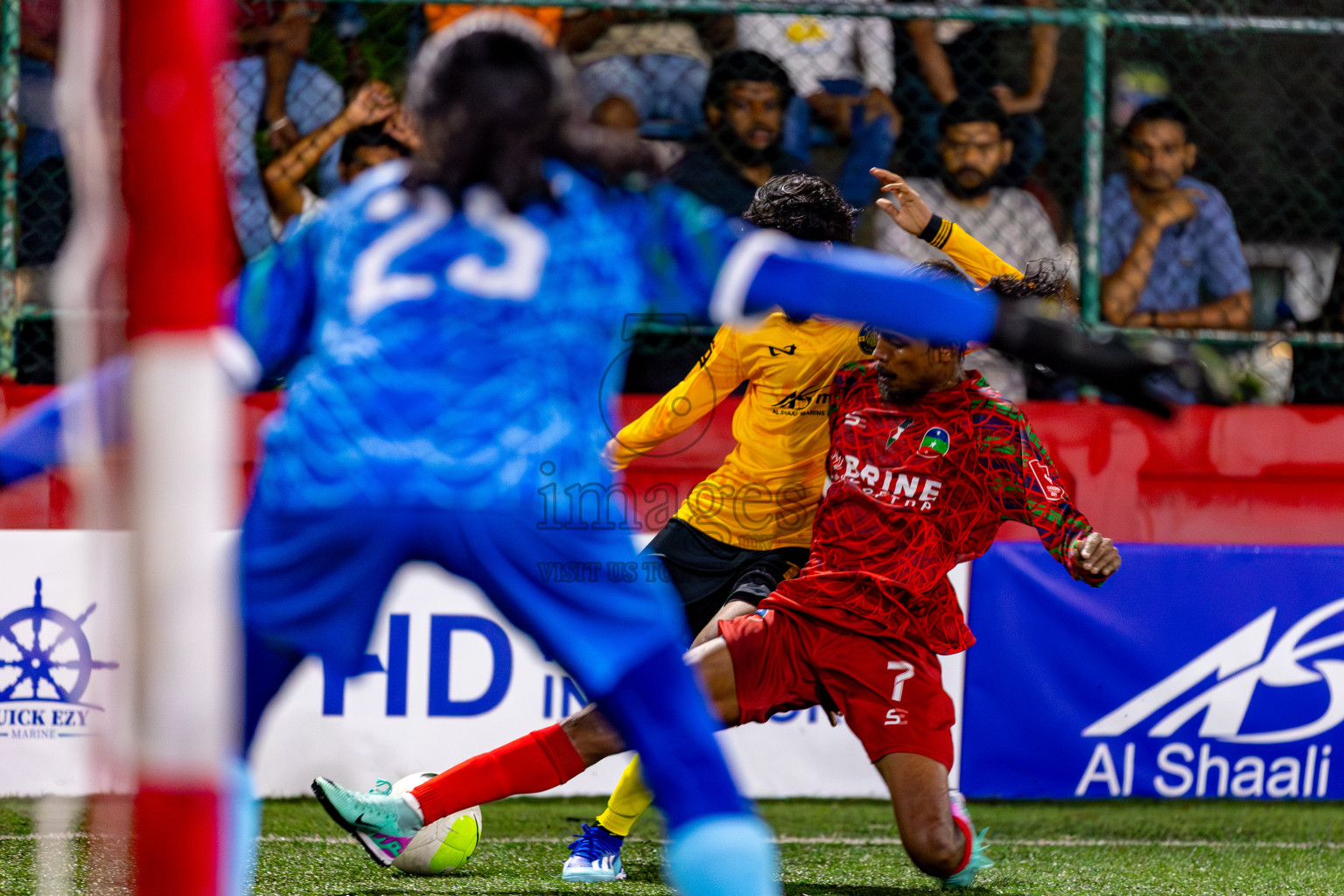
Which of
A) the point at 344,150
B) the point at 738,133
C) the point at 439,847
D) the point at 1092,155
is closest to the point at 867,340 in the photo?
the point at 439,847

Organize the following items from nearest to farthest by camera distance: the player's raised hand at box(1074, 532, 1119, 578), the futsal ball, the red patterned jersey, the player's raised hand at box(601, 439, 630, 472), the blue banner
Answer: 1. the player's raised hand at box(1074, 532, 1119, 578)
2. the red patterned jersey
3. the futsal ball
4. the player's raised hand at box(601, 439, 630, 472)
5. the blue banner

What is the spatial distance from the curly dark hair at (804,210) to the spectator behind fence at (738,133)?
1591 mm

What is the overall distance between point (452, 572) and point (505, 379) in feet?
0.87

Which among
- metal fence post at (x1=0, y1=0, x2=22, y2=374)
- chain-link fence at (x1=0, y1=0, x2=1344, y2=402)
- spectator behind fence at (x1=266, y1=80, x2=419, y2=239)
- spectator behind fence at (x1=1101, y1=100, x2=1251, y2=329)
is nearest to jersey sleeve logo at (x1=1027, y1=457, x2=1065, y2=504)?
chain-link fence at (x1=0, y1=0, x2=1344, y2=402)

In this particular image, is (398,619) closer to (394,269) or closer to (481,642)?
(481,642)

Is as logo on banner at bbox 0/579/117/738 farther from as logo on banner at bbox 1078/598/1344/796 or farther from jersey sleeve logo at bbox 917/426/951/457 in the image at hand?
as logo on banner at bbox 1078/598/1344/796

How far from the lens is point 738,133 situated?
534 centimetres

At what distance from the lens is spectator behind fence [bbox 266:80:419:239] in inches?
207

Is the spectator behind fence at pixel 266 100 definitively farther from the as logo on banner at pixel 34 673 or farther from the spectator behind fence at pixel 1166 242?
the spectator behind fence at pixel 1166 242

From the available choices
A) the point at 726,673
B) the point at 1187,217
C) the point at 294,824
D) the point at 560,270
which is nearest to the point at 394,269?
the point at 560,270

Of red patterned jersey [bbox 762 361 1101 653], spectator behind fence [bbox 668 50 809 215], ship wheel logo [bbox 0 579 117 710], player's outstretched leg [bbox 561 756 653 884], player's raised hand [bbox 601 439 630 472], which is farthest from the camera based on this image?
spectator behind fence [bbox 668 50 809 215]

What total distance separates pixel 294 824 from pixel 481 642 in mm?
774

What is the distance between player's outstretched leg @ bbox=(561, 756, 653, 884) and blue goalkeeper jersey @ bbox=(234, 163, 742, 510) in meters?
1.88

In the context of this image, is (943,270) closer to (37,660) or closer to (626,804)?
(626,804)
